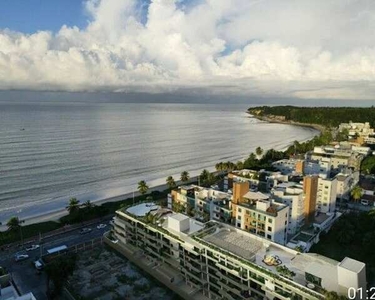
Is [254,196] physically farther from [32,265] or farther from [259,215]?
[32,265]

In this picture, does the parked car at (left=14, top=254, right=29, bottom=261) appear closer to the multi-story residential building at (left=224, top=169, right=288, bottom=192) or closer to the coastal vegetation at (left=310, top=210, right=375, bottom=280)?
the multi-story residential building at (left=224, top=169, right=288, bottom=192)

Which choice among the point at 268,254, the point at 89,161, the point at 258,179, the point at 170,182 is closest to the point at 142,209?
the point at 268,254

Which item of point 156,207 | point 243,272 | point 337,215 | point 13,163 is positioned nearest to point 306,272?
point 243,272

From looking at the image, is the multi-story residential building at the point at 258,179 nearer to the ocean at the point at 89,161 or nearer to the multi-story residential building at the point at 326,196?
the multi-story residential building at the point at 326,196

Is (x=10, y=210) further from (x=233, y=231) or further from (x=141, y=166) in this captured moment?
(x=233, y=231)

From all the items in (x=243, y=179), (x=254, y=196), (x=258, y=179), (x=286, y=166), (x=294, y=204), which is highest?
(x=254, y=196)

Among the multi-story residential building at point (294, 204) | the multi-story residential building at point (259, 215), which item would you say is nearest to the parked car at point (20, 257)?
the multi-story residential building at point (259, 215)

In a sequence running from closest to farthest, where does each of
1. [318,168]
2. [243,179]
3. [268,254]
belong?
[268,254] < [243,179] < [318,168]
